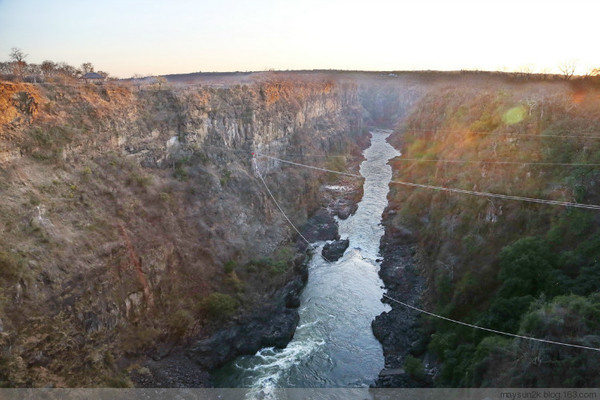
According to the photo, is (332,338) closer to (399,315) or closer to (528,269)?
(399,315)

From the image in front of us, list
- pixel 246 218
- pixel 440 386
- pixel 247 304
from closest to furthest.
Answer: pixel 440 386, pixel 247 304, pixel 246 218

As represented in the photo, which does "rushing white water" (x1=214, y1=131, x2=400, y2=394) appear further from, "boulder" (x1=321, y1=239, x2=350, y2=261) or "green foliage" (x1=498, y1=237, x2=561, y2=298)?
"green foliage" (x1=498, y1=237, x2=561, y2=298)

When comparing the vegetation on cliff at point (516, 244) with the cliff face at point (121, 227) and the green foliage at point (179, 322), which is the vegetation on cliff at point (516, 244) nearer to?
the cliff face at point (121, 227)

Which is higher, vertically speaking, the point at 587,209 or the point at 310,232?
the point at 587,209

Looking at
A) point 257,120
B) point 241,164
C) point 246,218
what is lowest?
point 246,218

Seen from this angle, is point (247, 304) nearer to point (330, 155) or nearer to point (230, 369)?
point (230, 369)

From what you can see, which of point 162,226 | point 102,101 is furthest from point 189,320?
point 102,101

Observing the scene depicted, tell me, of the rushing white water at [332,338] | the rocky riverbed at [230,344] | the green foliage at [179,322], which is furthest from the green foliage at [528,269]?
the green foliage at [179,322]

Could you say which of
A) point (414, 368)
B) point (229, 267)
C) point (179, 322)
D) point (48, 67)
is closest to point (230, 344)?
point (179, 322)
